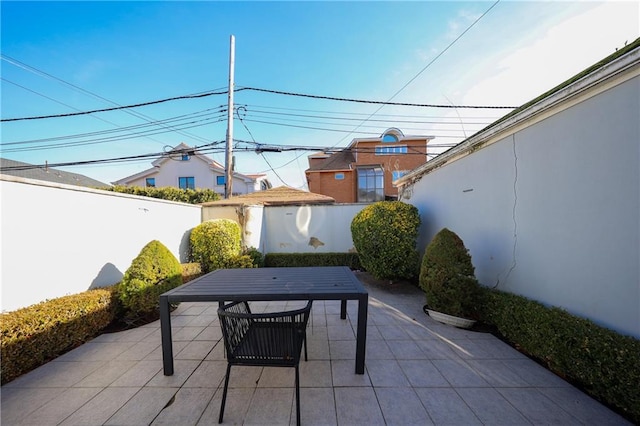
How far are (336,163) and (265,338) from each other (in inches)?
557

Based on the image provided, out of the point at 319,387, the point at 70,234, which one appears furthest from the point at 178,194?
the point at 319,387

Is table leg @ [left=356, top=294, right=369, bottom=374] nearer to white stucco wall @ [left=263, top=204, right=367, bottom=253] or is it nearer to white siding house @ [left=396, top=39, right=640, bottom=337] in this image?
white siding house @ [left=396, top=39, right=640, bottom=337]

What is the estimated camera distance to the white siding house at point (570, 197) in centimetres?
183

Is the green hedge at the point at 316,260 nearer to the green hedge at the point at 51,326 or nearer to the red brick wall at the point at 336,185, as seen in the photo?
the green hedge at the point at 51,326

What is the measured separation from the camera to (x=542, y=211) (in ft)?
8.43

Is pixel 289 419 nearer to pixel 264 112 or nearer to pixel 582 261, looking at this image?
pixel 582 261

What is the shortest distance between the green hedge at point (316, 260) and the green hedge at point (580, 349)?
13.9ft

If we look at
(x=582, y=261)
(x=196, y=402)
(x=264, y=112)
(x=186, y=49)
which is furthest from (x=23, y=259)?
(x=264, y=112)

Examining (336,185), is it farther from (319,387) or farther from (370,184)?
(319,387)

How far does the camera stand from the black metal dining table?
2.07 m

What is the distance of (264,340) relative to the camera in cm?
174

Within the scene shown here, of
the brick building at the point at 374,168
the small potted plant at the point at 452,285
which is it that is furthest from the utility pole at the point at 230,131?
the brick building at the point at 374,168

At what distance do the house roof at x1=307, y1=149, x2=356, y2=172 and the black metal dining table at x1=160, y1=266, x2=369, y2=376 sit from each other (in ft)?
→ 41.1

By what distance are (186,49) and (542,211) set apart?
9.28m
